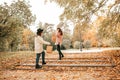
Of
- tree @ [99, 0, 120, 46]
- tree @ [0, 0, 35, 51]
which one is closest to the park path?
tree @ [99, 0, 120, 46]

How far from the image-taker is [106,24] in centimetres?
1328

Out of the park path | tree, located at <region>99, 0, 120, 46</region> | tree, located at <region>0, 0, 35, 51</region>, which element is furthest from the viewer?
tree, located at <region>0, 0, 35, 51</region>

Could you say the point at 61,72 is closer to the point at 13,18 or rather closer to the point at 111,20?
the point at 111,20

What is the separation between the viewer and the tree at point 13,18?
1930 cm

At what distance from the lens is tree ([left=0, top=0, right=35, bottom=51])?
19.3 m

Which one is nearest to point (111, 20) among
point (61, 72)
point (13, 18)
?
point (61, 72)

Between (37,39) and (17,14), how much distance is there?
10.6 m

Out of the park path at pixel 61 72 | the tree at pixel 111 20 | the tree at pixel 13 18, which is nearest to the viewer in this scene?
the park path at pixel 61 72

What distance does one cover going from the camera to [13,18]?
64.0 feet

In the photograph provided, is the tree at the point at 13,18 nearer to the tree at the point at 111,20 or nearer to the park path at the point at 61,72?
the park path at the point at 61,72

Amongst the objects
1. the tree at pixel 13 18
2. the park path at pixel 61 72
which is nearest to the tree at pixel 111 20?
the park path at pixel 61 72

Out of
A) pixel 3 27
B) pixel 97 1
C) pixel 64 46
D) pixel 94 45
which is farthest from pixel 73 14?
pixel 94 45

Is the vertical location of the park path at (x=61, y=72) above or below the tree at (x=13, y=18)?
below

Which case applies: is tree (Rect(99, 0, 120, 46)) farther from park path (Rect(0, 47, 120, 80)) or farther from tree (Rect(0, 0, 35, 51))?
tree (Rect(0, 0, 35, 51))
